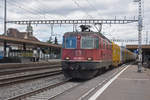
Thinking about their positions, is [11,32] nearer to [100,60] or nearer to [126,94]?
[100,60]

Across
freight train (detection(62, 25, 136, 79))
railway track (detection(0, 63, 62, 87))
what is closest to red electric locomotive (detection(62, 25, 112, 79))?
freight train (detection(62, 25, 136, 79))

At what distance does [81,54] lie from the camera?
14984 millimetres

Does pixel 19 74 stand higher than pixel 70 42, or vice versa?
pixel 70 42

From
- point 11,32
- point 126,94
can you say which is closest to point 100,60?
point 126,94

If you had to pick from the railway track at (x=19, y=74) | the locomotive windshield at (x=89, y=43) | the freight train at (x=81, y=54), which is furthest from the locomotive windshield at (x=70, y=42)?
the railway track at (x=19, y=74)

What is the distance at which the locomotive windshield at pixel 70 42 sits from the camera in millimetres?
15367

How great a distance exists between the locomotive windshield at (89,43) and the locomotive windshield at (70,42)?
515 millimetres

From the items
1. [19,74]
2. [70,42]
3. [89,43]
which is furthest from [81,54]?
[19,74]

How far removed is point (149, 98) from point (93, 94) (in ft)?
7.27

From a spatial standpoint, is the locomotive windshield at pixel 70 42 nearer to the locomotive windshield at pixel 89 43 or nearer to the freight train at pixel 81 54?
the freight train at pixel 81 54

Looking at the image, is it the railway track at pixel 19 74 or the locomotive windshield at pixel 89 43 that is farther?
the locomotive windshield at pixel 89 43

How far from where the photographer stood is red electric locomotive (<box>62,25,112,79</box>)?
48.2 ft

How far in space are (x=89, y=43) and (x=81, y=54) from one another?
2.98 ft

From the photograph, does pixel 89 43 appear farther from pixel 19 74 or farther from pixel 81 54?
pixel 19 74
